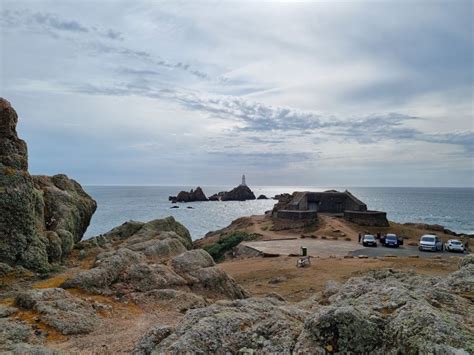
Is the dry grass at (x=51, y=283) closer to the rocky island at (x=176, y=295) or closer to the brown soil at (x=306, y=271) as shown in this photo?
the rocky island at (x=176, y=295)

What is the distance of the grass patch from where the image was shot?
4150 centimetres

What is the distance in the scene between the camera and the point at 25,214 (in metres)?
13.9

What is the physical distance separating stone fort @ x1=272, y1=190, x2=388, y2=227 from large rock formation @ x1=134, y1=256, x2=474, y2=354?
4672 cm

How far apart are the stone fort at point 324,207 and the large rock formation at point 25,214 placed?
3756 cm

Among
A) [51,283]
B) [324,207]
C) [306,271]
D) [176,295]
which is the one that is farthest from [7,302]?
[324,207]

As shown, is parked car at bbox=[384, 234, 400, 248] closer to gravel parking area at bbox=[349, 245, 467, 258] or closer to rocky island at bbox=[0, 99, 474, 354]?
gravel parking area at bbox=[349, 245, 467, 258]

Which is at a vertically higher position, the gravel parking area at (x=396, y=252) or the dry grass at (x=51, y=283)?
the dry grass at (x=51, y=283)

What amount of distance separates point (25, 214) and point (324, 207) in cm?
5106

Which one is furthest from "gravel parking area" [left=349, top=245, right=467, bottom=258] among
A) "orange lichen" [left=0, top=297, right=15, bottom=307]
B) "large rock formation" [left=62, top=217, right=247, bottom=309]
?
"orange lichen" [left=0, top=297, right=15, bottom=307]

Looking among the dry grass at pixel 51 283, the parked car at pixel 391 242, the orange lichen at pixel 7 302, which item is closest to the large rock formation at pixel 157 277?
the dry grass at pixel 51 283

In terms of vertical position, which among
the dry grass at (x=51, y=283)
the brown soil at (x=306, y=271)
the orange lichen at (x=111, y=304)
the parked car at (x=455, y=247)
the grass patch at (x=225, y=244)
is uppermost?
the dry grass at (x=51, y=283)

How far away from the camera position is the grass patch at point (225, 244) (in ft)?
136

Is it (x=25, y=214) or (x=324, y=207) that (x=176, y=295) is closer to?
(x=25, y=214)

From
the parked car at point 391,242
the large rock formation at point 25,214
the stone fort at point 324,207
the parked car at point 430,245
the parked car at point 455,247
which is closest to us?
the large rock formation at point 25,214
